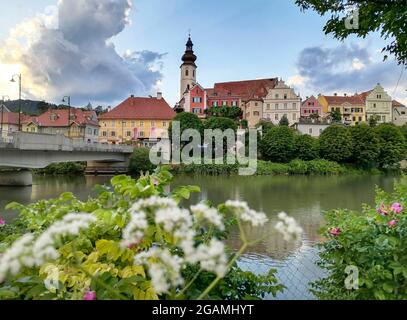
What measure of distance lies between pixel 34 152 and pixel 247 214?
21.7m

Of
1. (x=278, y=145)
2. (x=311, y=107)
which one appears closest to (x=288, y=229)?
(x=278, y=145)

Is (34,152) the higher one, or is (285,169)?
(34,152)

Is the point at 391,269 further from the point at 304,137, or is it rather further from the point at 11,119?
the point at 11,119

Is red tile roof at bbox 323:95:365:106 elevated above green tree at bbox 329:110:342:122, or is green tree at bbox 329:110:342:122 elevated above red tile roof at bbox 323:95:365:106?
red tile roof at bbox 323:95:365:106

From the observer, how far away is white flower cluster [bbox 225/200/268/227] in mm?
1143

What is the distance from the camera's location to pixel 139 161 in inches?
1359

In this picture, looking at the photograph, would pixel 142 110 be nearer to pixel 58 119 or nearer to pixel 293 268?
pixel 58 119

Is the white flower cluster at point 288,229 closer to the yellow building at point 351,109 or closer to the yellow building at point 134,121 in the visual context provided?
the yellow building at point 134,121

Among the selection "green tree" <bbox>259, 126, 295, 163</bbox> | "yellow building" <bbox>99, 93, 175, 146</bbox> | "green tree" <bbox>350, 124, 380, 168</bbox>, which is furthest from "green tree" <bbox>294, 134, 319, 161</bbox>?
"yellow building" <bbox>99, 93, 175, 146</bbox>

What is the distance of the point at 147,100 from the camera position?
58219 mm

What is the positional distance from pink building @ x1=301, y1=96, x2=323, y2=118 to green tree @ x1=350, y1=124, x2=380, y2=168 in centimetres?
→ 1760

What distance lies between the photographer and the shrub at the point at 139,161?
113 feet

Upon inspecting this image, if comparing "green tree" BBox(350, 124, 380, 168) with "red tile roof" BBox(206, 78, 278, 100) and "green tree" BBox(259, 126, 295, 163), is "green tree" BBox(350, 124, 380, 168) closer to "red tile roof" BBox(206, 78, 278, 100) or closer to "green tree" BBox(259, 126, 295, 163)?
"green tree" BBox(259, 126, 295, 163)

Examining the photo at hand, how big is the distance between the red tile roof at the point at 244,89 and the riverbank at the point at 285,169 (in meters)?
21.8
